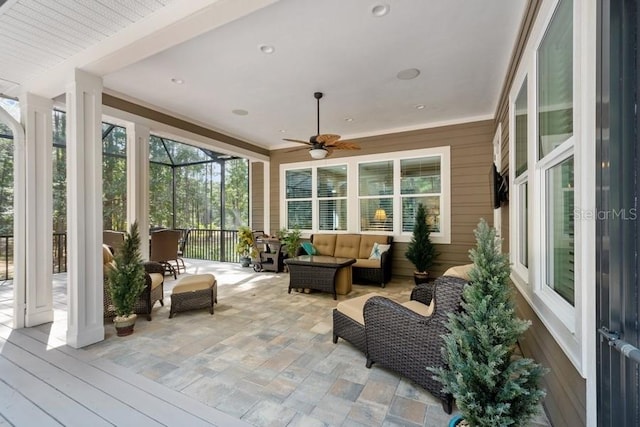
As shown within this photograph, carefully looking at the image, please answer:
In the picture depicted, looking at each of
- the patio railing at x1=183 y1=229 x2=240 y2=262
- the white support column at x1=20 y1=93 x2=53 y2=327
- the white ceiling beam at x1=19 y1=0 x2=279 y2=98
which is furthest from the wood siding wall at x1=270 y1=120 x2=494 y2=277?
the white support column at x1=20 y1=93 x2=53 y2=327

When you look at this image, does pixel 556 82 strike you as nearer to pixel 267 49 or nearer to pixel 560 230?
pixel 560 230

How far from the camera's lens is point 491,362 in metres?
1.47

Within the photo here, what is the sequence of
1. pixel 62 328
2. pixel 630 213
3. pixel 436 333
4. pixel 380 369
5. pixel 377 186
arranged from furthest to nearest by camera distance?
pixel 377 186 < pixel 62 328 < pixel 380 369 < pixel 436 333 < pixel 630 213

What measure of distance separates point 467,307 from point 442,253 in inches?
180

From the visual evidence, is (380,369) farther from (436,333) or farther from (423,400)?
(436,333)

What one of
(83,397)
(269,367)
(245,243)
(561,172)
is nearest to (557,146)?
(561,172)

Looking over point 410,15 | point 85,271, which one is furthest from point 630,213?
point 85,271

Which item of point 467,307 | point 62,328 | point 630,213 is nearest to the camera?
point 630,213

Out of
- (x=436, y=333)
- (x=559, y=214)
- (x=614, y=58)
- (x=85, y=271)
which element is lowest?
(x=436, y=333)

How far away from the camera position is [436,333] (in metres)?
2.09

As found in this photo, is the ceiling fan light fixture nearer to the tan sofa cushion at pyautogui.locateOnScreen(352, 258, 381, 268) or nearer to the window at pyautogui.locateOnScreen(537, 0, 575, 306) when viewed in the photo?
the tan sofa cushion at pyautogui.locateOnScreen(352, 258, 381, 268)

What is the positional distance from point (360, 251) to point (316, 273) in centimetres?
178

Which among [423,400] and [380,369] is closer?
[423,400]

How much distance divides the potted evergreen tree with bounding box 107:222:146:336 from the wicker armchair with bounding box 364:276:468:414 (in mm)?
2677
